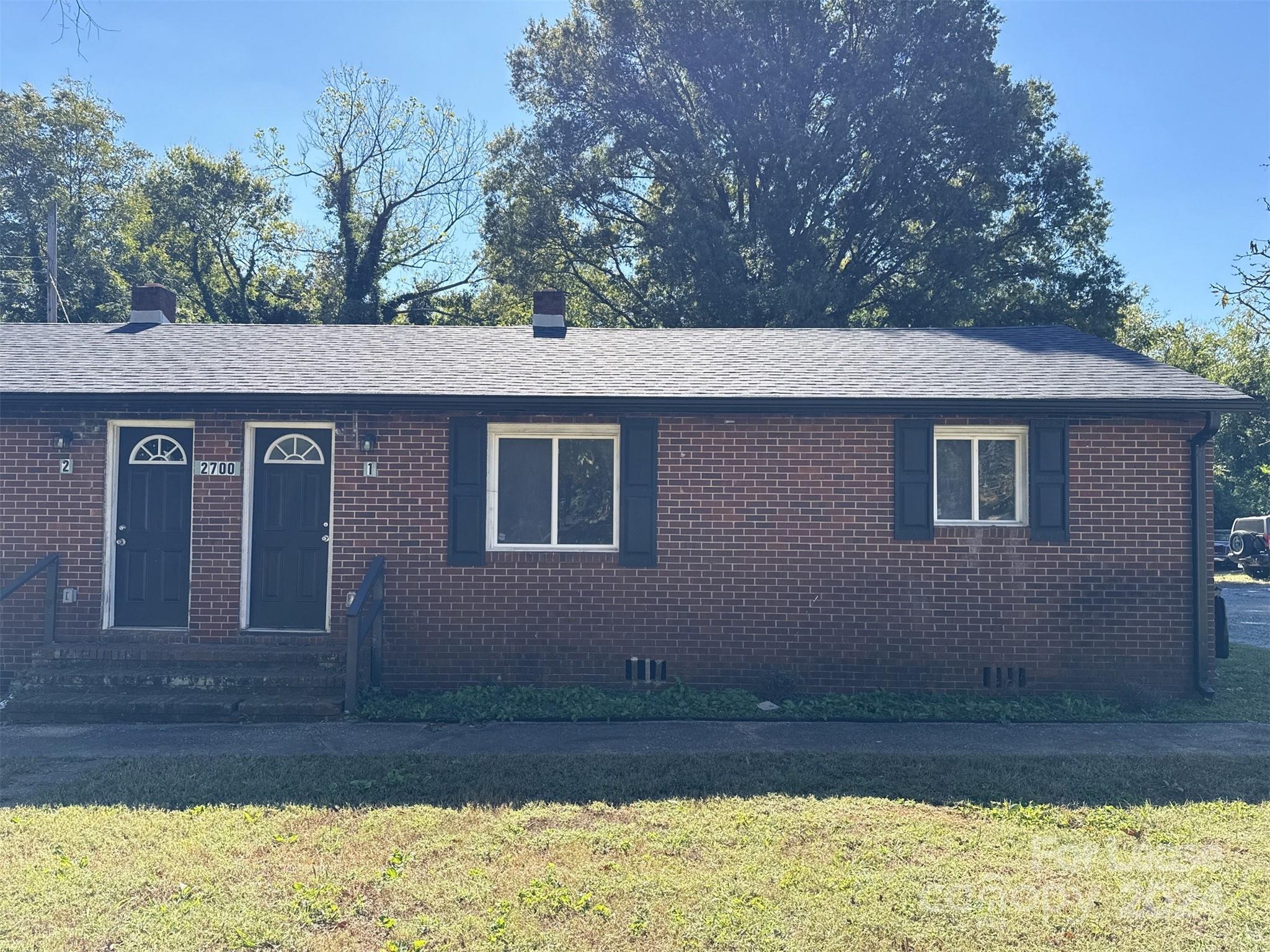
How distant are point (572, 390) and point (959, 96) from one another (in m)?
17.5

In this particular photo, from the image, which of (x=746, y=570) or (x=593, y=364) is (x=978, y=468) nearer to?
(x=746, y=570)

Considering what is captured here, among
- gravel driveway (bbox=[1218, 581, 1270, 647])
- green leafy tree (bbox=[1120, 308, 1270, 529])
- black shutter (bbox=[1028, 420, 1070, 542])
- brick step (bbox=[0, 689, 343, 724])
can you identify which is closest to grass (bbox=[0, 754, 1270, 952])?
brick step (bbox=[0, 689, 343, 724])

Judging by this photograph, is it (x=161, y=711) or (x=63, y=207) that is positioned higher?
(x=63, y=207)

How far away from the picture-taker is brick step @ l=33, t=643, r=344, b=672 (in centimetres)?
823

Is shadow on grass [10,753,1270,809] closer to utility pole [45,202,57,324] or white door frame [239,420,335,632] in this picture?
white door frame [239,420,335,632]

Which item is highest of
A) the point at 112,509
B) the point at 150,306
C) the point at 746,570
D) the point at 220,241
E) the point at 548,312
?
the point at 220,241

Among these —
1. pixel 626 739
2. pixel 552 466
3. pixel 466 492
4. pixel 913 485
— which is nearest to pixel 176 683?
pixel 466 492

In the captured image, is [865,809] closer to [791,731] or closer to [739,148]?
[791,731]

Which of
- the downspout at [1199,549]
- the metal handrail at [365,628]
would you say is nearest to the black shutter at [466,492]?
the metal handrail at [365,628]

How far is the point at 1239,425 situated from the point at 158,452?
119ft

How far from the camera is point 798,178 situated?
71.9 ft

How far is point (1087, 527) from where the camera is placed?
335 inches

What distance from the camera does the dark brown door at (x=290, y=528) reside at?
8703 mm

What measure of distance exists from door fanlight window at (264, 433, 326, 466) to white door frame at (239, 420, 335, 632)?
0.30ft
